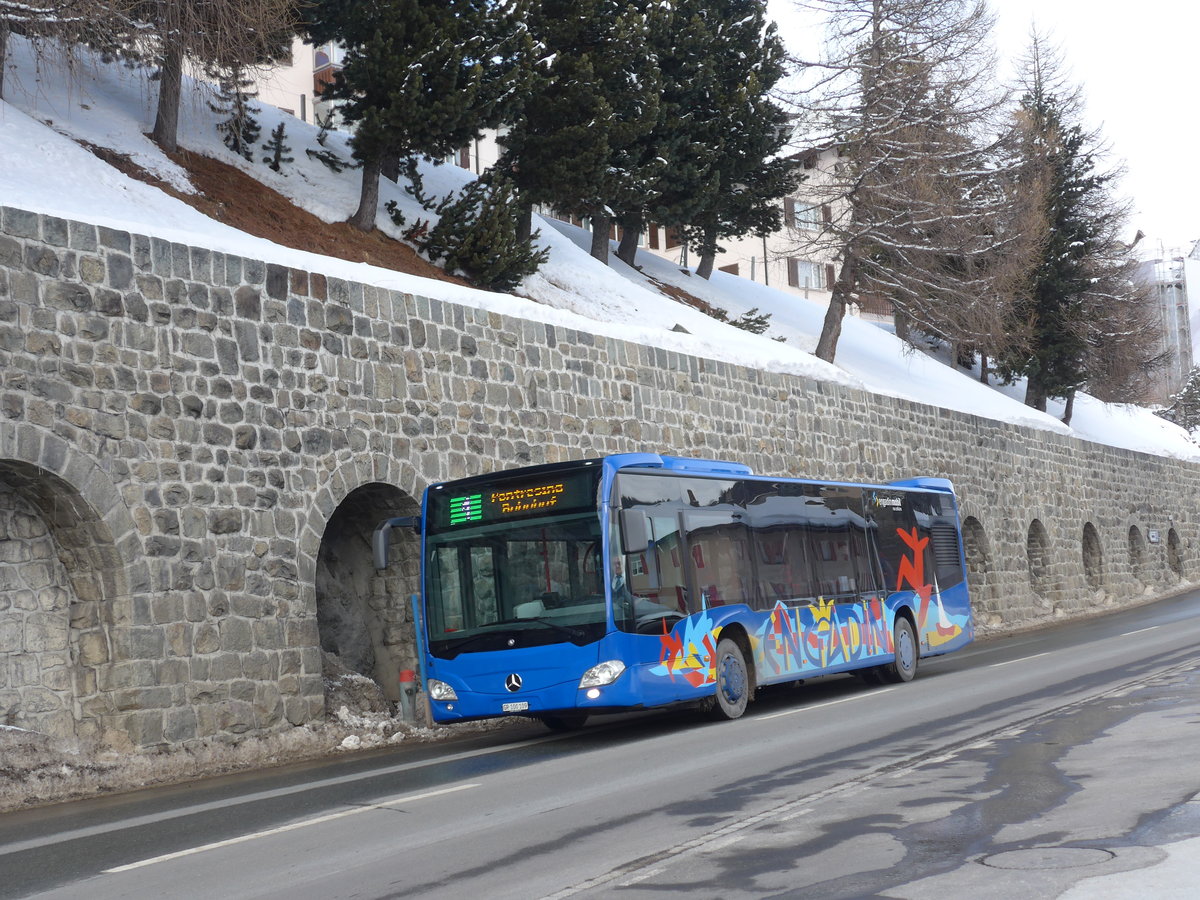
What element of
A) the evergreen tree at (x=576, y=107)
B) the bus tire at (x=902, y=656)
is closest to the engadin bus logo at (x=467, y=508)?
the bus tire at (x=902, y=656)

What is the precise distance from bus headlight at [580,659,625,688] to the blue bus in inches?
0.5

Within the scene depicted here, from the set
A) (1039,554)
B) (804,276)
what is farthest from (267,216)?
(804,276)

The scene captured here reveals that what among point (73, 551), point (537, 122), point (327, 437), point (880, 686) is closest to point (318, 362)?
point (327, 437)

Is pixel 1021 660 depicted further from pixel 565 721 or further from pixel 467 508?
pixel 467 508

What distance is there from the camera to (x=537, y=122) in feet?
96.3

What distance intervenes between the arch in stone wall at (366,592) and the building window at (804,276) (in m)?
51.0

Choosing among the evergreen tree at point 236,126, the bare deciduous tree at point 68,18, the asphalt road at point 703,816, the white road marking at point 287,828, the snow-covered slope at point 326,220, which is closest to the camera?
the asphalt road at point 703,816

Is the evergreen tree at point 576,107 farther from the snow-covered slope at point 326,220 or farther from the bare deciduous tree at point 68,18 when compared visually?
the bare deciduous tree at point 68,18

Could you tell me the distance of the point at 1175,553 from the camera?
45.8 m

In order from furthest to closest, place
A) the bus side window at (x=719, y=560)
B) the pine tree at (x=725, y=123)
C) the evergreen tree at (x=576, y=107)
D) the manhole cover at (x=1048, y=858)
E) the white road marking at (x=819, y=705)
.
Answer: the pine tree at (x=725, y=123), the evergreen tree at (x=576, y=107), the white road marking at (x=819, y=705), the bus side window at (x=719, y=560), the manhole cover at (x=1048, y=858)

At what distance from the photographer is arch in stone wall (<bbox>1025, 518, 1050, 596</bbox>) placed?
3403 centimetres

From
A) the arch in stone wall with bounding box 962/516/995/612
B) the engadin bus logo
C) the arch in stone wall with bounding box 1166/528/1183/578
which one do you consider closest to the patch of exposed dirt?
the engadin bus logo

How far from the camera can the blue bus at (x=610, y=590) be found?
38.7 feet

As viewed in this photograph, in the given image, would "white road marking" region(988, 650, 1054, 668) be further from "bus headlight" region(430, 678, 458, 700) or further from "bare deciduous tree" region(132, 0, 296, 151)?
"bare deciduous tree" region(132, 0, 296, 151)
